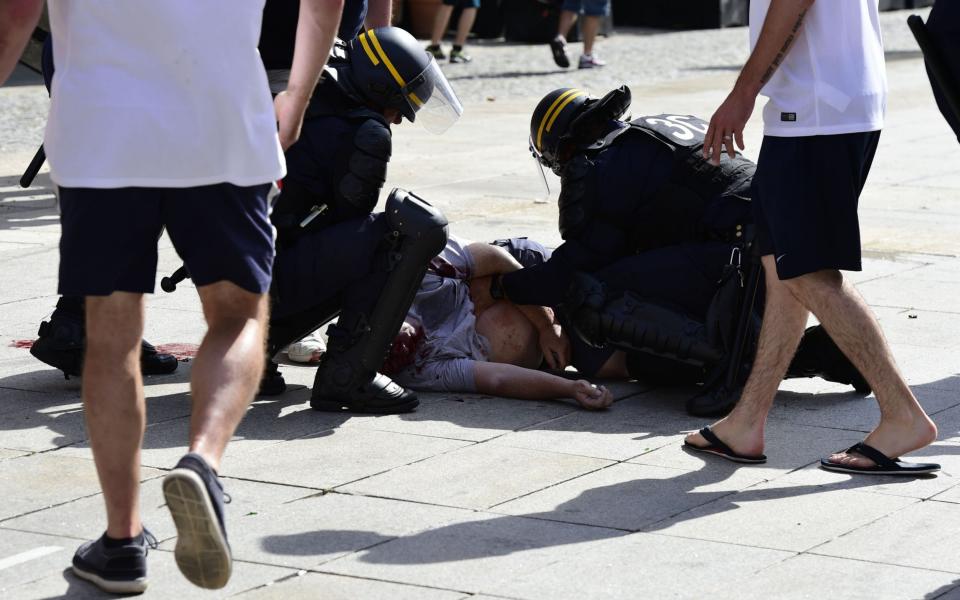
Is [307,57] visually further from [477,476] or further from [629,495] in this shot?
[629,495]

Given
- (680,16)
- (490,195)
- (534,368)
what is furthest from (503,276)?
(680,16)

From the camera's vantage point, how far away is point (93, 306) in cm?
348

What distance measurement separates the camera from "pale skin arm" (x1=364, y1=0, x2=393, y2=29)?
22.9 feet

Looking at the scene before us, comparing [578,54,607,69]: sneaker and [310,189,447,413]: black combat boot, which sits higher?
[310,189,447,413]: black combat boot

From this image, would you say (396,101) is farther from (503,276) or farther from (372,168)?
(503,276)

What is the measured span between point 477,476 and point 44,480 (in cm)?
116

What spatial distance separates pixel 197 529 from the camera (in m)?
3.21

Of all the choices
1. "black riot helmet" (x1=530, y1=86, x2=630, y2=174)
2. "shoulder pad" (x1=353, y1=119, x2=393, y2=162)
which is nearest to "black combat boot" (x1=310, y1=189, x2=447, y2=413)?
"shoulder pad" (x1=353, y1=119, x2=393, y2=162)

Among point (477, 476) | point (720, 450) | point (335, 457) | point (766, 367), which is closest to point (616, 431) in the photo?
point (720, 450)

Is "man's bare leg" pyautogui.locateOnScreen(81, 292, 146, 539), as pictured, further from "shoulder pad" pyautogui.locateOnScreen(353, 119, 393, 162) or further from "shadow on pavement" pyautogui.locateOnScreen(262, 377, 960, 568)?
"shoulder pad" pyautogui.locateOnScreen(353, 119, 393, 162)

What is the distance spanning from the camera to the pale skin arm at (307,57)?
13.0ft

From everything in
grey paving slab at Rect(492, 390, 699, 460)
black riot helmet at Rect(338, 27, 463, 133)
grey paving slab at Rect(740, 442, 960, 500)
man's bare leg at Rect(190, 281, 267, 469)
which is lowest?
grey paving slab at Rect(492, 390, 699, 460)

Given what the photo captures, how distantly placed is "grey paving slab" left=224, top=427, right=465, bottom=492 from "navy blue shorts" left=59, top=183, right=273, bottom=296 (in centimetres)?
100

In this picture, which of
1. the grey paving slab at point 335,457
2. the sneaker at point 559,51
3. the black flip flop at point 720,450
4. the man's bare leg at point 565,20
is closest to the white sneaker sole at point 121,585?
the grey paving slab at point 335,457
